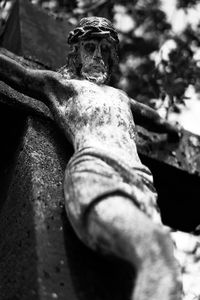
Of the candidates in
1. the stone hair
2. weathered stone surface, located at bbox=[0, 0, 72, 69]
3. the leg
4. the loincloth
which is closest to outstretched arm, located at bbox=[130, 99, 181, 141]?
the stone hair

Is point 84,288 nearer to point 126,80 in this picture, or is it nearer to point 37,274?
point 37,274

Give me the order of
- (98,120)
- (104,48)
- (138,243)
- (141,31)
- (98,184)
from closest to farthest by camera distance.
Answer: (138,243) → (98,184) → (98,120) → (104,48) → (141,31)

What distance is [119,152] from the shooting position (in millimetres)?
3156

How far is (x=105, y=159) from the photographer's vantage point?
9.78ft

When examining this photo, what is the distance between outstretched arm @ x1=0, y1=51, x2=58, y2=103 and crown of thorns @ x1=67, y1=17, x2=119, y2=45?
256 mm

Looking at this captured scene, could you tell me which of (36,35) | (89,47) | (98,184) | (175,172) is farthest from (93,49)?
(36,35)

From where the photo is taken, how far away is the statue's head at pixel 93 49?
3715 millimetres

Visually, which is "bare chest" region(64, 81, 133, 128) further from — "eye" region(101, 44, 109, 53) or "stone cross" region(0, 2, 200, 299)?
"eye" region(101, 44, 109, 53)

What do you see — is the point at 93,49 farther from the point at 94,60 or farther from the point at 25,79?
the point at 25,79

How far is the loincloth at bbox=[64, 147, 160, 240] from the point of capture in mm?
2797

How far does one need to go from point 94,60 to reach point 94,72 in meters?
0.06

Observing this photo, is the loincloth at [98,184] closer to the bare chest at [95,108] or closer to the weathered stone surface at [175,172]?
the bare chest at [95,108]

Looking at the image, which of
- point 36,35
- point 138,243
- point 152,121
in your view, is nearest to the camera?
point 138,243

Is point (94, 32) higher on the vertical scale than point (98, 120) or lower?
higher
